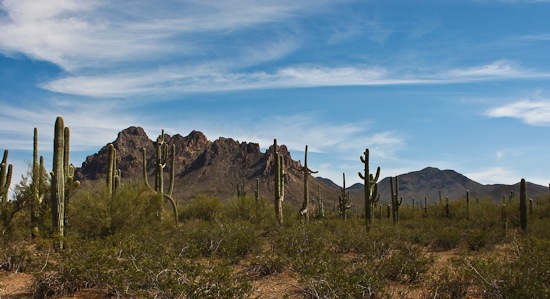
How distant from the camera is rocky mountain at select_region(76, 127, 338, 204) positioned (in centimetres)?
9462

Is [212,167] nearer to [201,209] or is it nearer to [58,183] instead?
[201,209]

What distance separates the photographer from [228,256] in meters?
12.5

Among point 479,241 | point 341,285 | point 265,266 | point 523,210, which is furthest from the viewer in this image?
point 523,210

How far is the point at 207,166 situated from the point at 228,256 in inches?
3684

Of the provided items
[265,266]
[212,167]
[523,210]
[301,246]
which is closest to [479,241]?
[523,210]

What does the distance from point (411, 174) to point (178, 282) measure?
194m

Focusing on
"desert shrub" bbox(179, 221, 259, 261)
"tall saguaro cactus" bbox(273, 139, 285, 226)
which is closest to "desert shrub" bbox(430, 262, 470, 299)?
"desert shrub" bbox(179, 221, 259, 261)

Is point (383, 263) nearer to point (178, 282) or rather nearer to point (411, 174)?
point (178, 282)

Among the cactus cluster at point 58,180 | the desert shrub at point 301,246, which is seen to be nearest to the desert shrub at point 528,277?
the desert shrub at point 301,246

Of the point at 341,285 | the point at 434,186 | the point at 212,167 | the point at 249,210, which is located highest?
the point at 212,167

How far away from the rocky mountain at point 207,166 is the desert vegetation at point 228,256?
2622 inches

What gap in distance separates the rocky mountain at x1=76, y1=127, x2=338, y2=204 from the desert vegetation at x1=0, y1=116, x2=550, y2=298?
66598mm

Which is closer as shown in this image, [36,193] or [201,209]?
[36,193]

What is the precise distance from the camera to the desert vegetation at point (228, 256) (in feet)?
25.3
